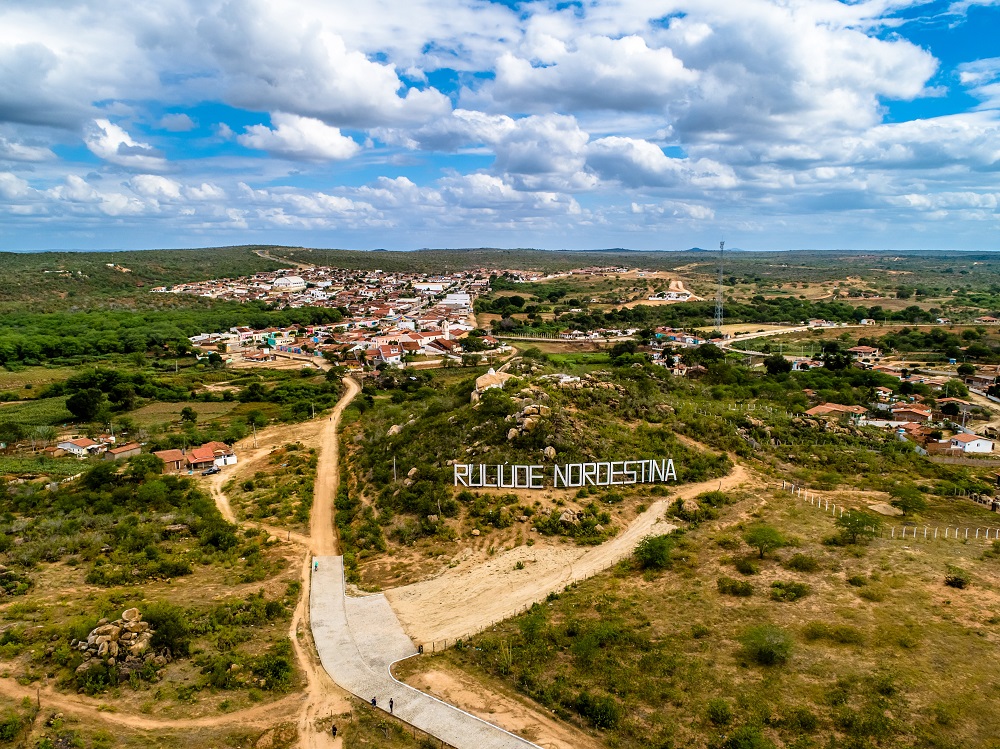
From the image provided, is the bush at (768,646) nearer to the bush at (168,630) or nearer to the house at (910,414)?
the bush at (168,630)

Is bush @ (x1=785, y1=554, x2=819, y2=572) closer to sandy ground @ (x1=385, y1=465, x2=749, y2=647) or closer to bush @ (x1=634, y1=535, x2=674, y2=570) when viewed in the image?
bush @ (x1=634, y1=535, x2=674, y2=570)

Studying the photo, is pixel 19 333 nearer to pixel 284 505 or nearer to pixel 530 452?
pixel 284 505

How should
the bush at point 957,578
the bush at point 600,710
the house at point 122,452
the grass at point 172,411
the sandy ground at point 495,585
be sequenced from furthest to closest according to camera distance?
the grass at point 172,411
the house at point 122,452
the bush at point 957,578
the sandy ground at point 495,585
the bush at point 600,710

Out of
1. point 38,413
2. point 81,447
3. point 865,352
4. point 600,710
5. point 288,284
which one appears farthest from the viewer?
point 288,284

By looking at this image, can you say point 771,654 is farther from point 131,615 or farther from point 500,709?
point 131,615

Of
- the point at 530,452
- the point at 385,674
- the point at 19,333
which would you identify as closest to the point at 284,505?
the point at 530,452

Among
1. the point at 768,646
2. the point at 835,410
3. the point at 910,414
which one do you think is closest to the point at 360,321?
the point at 835,410

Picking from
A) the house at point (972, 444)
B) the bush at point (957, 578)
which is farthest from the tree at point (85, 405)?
the house at point (972, 444)
